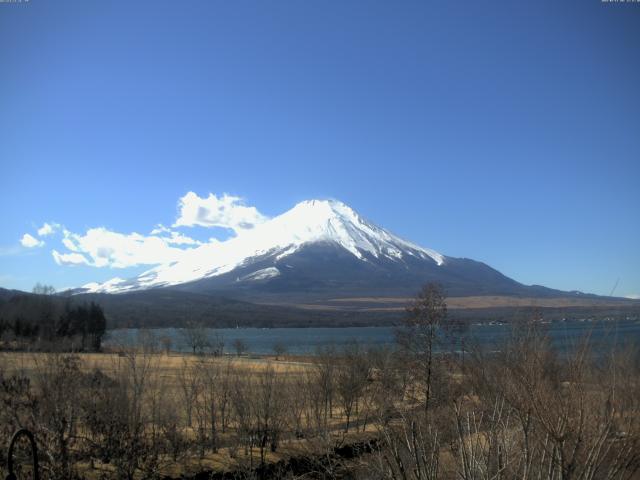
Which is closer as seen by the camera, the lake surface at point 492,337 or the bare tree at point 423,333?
the lake surface at point 492,337

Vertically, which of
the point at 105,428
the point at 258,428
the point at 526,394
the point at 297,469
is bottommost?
the point at 297,469

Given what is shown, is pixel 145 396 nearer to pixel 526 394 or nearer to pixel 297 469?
pixel 297 469

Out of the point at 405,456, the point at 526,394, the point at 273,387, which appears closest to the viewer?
the point at 526,394

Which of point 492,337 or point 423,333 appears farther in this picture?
point 423,333

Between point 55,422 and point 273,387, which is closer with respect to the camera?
point 55,422

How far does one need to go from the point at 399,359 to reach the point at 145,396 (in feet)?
51.1

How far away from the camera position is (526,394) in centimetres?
653

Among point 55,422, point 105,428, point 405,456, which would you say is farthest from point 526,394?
point 105,428

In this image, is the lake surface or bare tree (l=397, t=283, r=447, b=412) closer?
the lake surface

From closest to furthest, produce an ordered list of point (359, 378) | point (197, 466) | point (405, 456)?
point (405, 456)
point (197, 466)
point (359, 378)

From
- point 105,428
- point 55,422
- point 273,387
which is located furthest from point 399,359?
point 55,422

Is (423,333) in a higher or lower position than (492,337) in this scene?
lower

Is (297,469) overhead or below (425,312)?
below

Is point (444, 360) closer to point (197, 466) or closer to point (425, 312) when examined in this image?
point (425, 312)
